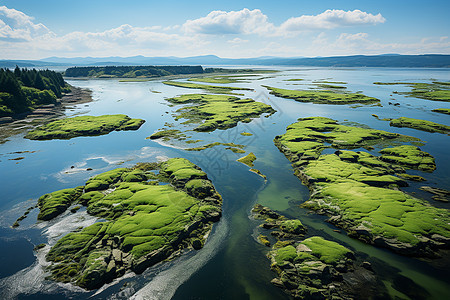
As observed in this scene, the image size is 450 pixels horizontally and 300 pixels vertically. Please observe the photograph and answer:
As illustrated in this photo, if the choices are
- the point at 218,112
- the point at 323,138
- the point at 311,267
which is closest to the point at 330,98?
the point at 218,112

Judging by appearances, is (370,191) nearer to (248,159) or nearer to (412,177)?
(412,177)

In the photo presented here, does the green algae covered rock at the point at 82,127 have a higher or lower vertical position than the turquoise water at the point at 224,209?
higher

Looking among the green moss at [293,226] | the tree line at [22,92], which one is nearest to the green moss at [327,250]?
the green moss at [293,226]

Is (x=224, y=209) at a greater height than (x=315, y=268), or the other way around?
(x=315, y=268)

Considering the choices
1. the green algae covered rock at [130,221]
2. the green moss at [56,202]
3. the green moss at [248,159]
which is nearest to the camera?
the green algae covered rock at [130,221]

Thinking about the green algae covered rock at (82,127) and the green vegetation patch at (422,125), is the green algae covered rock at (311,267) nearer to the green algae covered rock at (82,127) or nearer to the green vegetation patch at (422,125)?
the green algae covered rock at (82,127)

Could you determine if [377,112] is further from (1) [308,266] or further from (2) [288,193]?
(1) [308,266]

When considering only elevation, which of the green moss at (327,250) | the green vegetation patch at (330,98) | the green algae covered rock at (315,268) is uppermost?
the green vegetation patch at (330,98)
